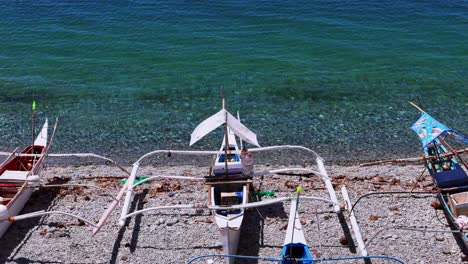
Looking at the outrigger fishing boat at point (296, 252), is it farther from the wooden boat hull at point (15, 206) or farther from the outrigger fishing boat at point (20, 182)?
the wooden boat hull at point (15, 206)

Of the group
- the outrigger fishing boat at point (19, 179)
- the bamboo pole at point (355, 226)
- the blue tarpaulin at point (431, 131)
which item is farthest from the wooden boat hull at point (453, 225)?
the outrigger fishing boat at point (19, 179)

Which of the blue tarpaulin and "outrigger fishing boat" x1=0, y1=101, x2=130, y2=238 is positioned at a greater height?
the blue tarpaulin

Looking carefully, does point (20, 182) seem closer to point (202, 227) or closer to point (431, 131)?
point (202, 227)

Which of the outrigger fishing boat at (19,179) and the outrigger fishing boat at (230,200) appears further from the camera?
the outrigger fishing boat at (19,179)

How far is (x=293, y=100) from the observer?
2317 cm

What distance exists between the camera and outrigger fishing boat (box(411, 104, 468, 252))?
43.1 feet

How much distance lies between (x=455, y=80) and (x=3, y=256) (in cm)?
2164

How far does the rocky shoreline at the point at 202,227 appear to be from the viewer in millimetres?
12820

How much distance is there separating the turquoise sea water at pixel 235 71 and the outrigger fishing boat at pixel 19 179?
3202mm

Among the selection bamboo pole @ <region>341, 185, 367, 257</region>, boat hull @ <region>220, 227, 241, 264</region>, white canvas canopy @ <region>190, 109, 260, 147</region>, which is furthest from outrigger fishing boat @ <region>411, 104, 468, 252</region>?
boat hull @ <region>220, 227, 241, 264</region>

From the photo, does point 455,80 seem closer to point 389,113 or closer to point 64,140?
point 389,113

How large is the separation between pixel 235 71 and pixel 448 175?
14370 millimetres

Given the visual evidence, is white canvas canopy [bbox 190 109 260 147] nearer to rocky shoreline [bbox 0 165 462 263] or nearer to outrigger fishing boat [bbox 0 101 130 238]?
rocky shoreline [bbox 0 165 462 263]

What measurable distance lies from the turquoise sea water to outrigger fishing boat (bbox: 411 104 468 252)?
10.7ft
